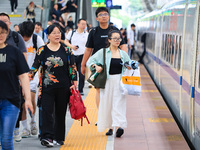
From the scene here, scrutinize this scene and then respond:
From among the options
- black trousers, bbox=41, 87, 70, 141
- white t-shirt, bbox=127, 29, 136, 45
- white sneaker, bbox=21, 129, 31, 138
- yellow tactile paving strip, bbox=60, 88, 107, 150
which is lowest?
yellow tactile paving strip, bbox=60, 88, 107, 150

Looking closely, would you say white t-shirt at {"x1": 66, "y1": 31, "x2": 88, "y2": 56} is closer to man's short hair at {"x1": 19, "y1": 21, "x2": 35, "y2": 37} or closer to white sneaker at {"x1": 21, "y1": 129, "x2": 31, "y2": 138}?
man's short hair at {"x1": 19, "y1": 21, "x2": 35, "y2": 37}

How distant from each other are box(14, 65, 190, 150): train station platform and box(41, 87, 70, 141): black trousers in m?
0.20

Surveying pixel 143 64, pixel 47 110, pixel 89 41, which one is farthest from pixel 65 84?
pixel 143 64

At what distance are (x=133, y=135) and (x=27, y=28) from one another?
2.36m

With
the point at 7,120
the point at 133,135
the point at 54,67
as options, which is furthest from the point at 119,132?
the point at 7,120

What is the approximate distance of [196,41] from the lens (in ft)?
19.6

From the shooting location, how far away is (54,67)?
5.90 metres

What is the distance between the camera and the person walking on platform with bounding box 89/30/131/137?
633cm

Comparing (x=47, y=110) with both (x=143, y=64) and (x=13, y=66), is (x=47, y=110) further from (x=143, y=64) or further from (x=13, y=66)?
(x=143, y=64)

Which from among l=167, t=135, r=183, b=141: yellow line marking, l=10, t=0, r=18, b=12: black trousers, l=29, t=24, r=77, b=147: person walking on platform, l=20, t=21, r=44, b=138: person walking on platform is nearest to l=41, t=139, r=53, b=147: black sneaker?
l=29, t=24, r=77, b=147: person walking on platform

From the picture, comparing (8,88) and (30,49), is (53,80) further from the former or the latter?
(8,88)

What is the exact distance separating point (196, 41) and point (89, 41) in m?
1.94

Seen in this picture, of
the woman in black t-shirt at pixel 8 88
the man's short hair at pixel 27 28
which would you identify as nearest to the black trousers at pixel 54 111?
the man's short hair at pixel 27 28

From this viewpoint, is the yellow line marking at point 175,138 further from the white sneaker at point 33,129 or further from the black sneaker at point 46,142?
the white sneaker at point 33,129
